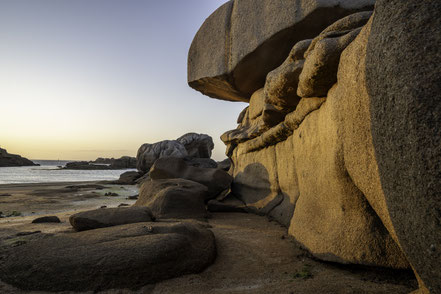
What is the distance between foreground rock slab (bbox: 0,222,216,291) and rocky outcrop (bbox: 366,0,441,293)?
1.34m

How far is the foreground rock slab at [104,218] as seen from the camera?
262 cm

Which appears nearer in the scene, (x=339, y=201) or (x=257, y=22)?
(x=339, y=201)

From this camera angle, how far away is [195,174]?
5.25 m

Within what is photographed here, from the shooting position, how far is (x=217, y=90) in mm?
6062

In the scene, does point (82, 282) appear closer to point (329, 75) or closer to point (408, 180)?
point (408, 180)

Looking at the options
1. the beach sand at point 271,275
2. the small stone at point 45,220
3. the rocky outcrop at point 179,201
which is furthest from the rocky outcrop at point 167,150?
the beach sand at point 271,275

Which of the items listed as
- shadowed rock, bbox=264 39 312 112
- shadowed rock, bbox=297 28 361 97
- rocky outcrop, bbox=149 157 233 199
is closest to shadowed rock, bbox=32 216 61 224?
rocky outcrop, bbox=149 157 233 199

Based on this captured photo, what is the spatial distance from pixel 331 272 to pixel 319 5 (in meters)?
3.03

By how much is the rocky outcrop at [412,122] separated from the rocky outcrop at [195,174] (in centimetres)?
395

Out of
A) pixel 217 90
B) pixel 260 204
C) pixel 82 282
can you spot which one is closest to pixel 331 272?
pixel 82 282

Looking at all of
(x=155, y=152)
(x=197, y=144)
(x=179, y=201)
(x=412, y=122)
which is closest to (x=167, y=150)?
(x=155, y=152)

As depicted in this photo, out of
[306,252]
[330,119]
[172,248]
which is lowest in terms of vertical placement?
[306,252]

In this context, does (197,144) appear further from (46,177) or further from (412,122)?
(412,122)

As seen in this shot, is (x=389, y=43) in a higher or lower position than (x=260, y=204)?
higher
